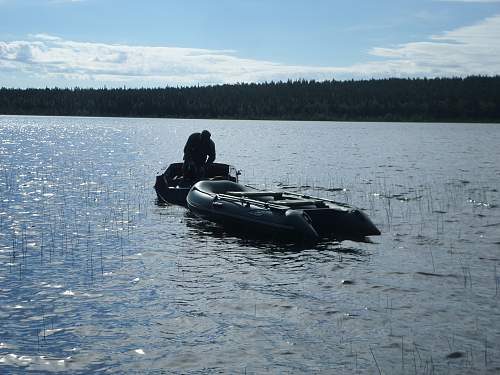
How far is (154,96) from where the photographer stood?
172375mm

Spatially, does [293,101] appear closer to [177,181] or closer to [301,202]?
[177,181]

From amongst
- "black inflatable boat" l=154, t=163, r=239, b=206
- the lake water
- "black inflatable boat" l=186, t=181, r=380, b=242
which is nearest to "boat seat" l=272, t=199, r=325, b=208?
"black inflatable boat" l=186, t=181, r=380, b=242

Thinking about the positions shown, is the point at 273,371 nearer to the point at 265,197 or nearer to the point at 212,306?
the point at 212,306

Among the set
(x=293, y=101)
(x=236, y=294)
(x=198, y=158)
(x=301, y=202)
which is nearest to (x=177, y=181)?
(x=198, y=158)

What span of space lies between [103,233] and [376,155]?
3976cm

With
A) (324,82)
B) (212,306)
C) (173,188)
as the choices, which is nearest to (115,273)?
(212,306)

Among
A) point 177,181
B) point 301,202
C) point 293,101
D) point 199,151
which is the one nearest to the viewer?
point 301,202

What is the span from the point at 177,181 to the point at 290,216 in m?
9.52

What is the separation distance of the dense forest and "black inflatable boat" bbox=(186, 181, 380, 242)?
401 feet

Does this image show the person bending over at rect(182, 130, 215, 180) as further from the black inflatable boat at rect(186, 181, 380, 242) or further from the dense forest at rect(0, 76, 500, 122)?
the dense forest at rect(0, 76, 500, 122)

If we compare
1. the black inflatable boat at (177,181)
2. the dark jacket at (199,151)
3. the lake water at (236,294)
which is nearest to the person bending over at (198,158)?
the dark jacket at (199,151)

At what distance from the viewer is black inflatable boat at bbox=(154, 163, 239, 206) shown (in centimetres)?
2231

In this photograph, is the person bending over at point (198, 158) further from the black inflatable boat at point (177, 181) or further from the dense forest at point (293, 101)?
the dense forest at point (293, 101)

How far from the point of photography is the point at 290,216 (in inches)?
601
